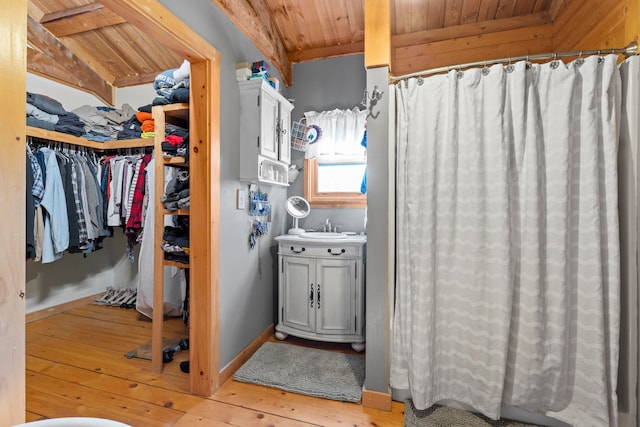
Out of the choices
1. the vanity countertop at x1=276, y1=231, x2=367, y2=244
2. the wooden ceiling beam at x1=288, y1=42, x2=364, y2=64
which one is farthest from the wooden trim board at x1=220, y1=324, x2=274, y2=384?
the wooden ceiling beam at x1=288, y1=42, x2=364, y2=64

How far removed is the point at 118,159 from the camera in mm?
3041

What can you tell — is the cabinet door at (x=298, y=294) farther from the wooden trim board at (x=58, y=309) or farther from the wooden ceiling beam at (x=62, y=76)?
the wooden ceiling beam at (x=62, y=76)

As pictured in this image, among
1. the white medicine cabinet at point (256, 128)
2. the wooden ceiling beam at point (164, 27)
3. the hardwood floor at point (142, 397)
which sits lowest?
the hardwood floor at point (142, 397)

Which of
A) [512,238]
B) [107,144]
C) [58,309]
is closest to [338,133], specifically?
[512,238]

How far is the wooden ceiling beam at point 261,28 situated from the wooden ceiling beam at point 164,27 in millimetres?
433

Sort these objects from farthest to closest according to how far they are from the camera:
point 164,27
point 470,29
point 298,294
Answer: point 470,29, point 298,294, point 164,27

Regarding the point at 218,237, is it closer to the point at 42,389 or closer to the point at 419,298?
the point at 419,298

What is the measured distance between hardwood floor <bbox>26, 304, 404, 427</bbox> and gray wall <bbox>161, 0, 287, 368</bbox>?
330 millimetres

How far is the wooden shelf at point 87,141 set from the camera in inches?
103

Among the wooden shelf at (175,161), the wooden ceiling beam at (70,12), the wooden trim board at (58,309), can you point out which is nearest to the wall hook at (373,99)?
the wooden shelf at (175,161)

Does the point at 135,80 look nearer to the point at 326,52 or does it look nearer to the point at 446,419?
the point at 326,52

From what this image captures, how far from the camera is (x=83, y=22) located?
9.48 feet

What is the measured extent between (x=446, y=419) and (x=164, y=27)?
258 centimetres

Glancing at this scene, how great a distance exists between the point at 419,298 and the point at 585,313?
77 cm
